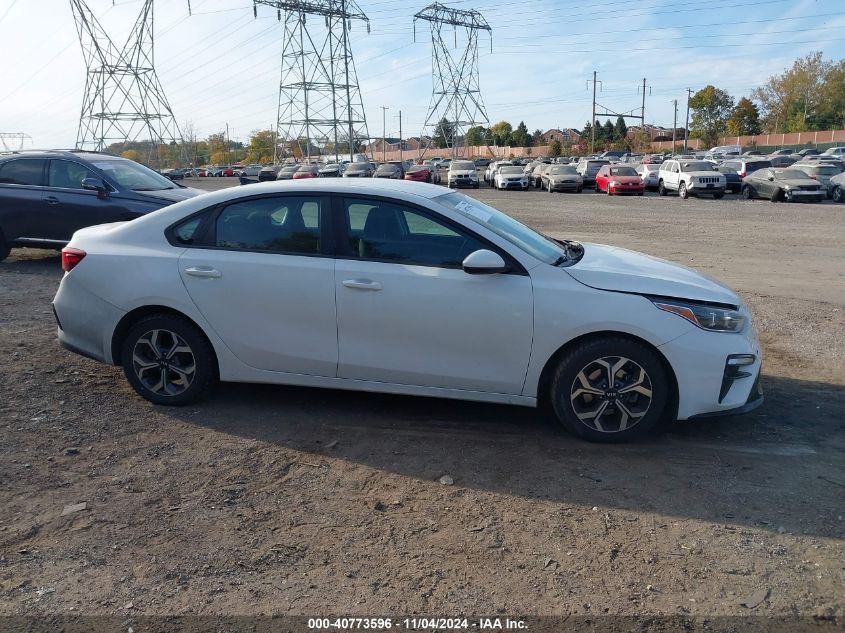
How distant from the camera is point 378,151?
471 feet

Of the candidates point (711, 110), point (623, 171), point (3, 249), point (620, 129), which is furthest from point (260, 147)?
point (3, 249)

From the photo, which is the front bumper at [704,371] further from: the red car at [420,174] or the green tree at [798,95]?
the green tree at [798,95]

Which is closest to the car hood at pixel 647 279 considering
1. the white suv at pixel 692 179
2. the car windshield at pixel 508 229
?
the car windshield at pixel 508 229

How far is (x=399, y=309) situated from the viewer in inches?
188

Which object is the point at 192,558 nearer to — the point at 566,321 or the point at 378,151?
the point at 566,321

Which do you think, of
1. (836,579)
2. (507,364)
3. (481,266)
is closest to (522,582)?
(836,579)

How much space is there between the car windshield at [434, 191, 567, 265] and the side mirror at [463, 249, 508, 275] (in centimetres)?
29

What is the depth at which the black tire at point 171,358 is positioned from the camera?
5.19m

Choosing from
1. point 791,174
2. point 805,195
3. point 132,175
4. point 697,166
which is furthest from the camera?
point 697,166

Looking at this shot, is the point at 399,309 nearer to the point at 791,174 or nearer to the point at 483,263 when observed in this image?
the point at 483,263

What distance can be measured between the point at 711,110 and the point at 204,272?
106 meters

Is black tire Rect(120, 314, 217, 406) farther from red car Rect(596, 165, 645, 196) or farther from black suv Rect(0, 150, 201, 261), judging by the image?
red car Rect(596, 165, 645, 196)

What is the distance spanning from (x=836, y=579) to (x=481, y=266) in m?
2.43

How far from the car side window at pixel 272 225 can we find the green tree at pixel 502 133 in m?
120
